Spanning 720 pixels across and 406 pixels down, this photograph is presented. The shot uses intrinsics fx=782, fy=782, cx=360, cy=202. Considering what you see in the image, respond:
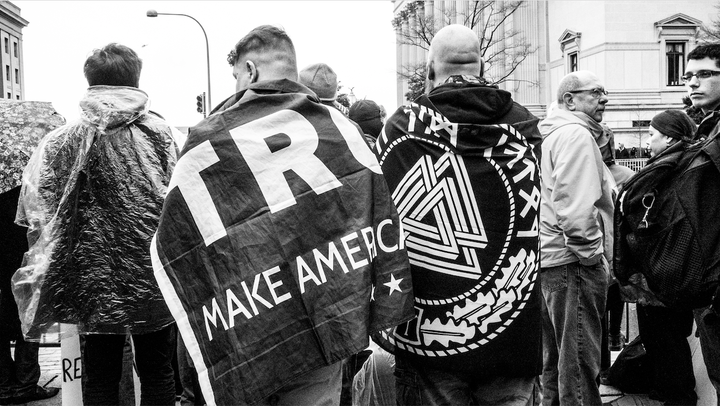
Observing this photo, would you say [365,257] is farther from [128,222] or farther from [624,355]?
[624,355]

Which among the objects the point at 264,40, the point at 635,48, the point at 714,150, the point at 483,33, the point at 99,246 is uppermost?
the point at 483,33

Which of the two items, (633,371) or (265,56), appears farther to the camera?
(633,371)

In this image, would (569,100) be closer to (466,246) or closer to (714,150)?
(714,150)

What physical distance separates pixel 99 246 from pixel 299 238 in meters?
1.87

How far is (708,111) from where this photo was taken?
13.7 ft

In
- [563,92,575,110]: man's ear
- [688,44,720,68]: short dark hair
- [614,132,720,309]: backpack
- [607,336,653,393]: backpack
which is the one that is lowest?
[607,336,653,393]: backpack

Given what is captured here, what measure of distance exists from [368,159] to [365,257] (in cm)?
38

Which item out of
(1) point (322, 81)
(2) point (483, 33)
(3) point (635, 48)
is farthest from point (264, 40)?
(3) point (635, 48)

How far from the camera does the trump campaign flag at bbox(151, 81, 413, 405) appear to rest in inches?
108

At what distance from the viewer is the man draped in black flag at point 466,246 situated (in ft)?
10.2

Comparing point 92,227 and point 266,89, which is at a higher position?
point 266,89

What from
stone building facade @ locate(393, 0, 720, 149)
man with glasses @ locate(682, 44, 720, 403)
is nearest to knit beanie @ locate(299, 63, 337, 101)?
man with glasses @ locate(682, 44, 720, 403)

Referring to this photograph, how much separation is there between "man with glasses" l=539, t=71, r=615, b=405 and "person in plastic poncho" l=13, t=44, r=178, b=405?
2432mm

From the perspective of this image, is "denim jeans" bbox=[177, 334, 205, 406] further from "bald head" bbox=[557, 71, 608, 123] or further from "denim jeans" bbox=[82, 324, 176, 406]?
"bald head" bbox=[557, 71, 608, 123]
